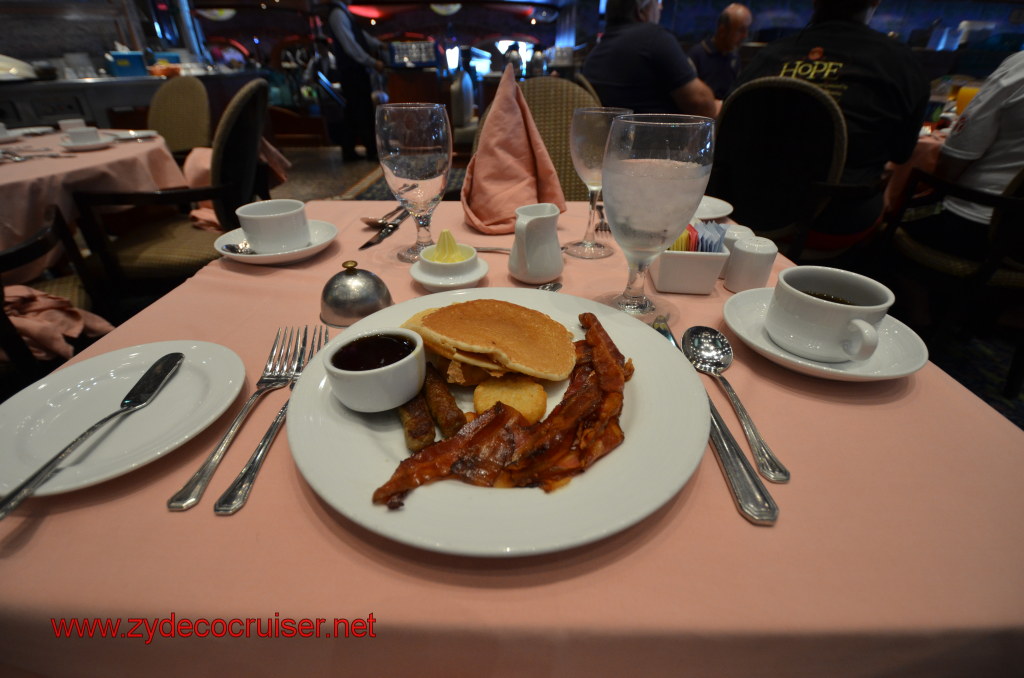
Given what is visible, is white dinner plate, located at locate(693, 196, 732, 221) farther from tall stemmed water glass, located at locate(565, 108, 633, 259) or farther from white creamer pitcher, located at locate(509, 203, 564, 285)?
white creamer pitcher, located at locate(509, 203, 564, 285)

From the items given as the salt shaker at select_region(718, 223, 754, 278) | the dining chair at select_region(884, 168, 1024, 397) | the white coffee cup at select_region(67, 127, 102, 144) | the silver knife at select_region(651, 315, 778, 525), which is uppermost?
the white coffee cup at select_region(67, 127, 102, 144)

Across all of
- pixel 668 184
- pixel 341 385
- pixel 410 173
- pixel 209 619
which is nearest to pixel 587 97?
pixel 410 173

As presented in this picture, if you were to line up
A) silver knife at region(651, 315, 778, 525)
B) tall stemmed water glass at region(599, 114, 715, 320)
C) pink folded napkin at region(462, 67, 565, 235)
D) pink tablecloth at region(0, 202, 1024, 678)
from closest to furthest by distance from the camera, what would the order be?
pink tablecloth at region(0, 202, 1024, 678) < silver knife at region(651, 315, 778, 525) < tall stemmed water glass at region(599, 114, 715, 320) < pink folded napkin at region(462, 67, 565, 235)

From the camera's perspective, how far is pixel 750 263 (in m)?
1.12

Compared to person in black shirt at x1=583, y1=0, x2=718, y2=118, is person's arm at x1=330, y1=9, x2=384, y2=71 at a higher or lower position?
higher

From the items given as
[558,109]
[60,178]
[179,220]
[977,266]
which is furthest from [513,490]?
[179,220]

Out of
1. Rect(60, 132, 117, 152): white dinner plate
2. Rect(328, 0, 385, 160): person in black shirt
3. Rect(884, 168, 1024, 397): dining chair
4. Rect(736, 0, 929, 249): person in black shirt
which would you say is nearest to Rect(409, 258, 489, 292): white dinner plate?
Rect(736, 0, 929, 249): person in black shirt

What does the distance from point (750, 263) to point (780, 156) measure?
1527 mm

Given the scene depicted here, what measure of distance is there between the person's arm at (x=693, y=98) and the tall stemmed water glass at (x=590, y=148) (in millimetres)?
2390

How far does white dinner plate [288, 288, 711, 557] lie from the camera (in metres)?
0.49

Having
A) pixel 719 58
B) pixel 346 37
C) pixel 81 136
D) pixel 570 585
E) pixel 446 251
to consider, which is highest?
pixel 346 37

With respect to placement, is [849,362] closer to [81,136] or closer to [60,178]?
[60,178]

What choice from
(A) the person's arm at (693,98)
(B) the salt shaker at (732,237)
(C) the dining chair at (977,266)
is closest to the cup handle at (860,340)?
(B) the salt shaker at (732,237)

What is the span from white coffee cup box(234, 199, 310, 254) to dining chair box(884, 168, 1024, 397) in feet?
8.92
